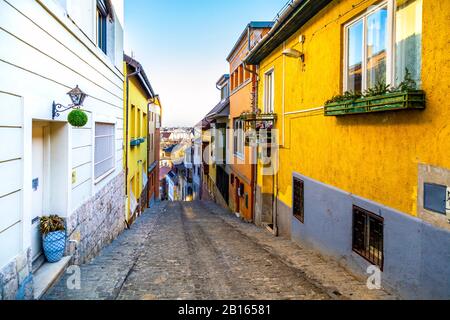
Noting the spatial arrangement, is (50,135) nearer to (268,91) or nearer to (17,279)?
(17,279)

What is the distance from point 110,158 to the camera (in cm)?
940

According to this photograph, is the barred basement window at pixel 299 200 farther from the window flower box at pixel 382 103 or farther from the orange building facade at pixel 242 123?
the orange building facade at pixel 242 123

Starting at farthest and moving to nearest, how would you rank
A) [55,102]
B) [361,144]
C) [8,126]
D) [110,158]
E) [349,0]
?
[110,158] → [349,0] → [361,144] → [55,102] → [8,126]

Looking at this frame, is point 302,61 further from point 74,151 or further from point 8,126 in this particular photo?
point 8,126

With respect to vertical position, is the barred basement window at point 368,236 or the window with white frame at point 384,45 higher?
the window with white frame at point 384,45

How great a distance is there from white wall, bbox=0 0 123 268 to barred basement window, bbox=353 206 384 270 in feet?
14.2

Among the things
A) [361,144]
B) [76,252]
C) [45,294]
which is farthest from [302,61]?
[45,294]

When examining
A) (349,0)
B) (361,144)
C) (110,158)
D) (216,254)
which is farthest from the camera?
(110,158)

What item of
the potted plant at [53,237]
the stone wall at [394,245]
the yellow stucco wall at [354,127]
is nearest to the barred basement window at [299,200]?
the yellow stucco wall at [354,127]

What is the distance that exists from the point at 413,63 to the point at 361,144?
4.88 ft

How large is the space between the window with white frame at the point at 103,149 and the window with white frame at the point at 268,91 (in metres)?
5.01

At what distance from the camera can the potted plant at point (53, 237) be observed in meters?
4.99

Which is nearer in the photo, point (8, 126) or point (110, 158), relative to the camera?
point (8, 126)

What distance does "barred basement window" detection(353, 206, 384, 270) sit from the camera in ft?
17.1
